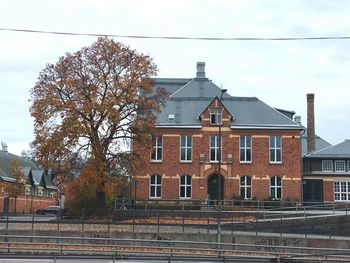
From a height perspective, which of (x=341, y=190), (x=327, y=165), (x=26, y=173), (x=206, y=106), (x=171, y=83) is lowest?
(x=341, y=190)

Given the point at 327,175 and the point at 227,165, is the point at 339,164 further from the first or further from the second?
the point at 227,165

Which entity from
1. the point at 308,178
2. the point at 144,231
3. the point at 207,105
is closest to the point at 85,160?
the point at 144,231

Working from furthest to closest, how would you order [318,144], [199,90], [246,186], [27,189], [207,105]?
[27,189], [318,144], [199,90], [207,105], [246,186]

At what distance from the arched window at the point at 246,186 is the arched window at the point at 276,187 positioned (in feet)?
7.46

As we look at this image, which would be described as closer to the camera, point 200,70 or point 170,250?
point 170,250

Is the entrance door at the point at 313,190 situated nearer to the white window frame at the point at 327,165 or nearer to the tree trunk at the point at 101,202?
the white window frame at the point at 327,165

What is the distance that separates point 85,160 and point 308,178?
2716 centimetres

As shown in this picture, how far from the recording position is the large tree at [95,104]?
140ft

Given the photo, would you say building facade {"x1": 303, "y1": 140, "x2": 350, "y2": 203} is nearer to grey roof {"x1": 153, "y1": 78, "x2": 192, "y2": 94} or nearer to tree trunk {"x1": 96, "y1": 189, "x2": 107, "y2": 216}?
grey roof {"x1": 153, "y1": 78, "x2": 192, "y2": 94}

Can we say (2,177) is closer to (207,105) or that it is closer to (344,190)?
(207,105)

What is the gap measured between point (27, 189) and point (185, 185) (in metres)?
34.1

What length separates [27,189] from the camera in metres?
80.4

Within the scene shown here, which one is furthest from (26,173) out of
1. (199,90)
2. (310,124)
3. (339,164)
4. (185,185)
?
(339,164)

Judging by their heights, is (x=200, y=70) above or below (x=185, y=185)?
above
